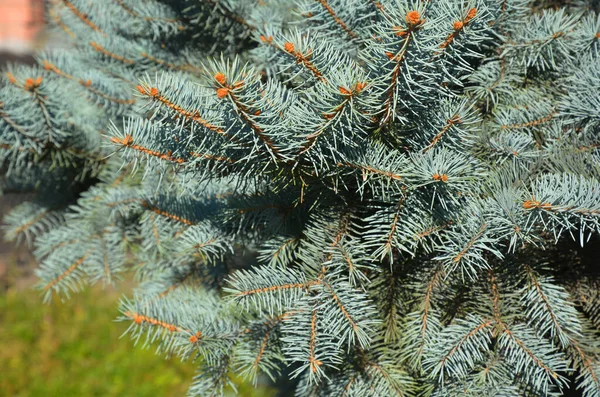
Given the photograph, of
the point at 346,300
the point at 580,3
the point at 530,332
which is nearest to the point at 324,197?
the point at 346,300

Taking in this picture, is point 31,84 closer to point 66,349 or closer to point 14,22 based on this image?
point 66,349

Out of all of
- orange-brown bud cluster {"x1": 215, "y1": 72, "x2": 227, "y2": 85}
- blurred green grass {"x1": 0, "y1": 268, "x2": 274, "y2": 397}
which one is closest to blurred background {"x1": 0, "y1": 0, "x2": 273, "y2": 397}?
blurred green grass {"x1": 0, "y1": 268, "x2": 274, "y2": 397}

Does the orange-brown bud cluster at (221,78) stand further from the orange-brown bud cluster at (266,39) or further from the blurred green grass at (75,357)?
the blurred green grass at (75,357)

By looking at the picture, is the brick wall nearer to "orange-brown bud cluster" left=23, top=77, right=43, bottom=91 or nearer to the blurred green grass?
the blurred green grass

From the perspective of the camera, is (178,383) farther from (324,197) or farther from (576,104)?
(576,104)

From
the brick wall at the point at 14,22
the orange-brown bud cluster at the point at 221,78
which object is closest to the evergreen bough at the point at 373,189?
the orange-brown bud cluster at the point at 221,78

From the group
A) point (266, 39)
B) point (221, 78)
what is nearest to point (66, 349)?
point (266, 39)
